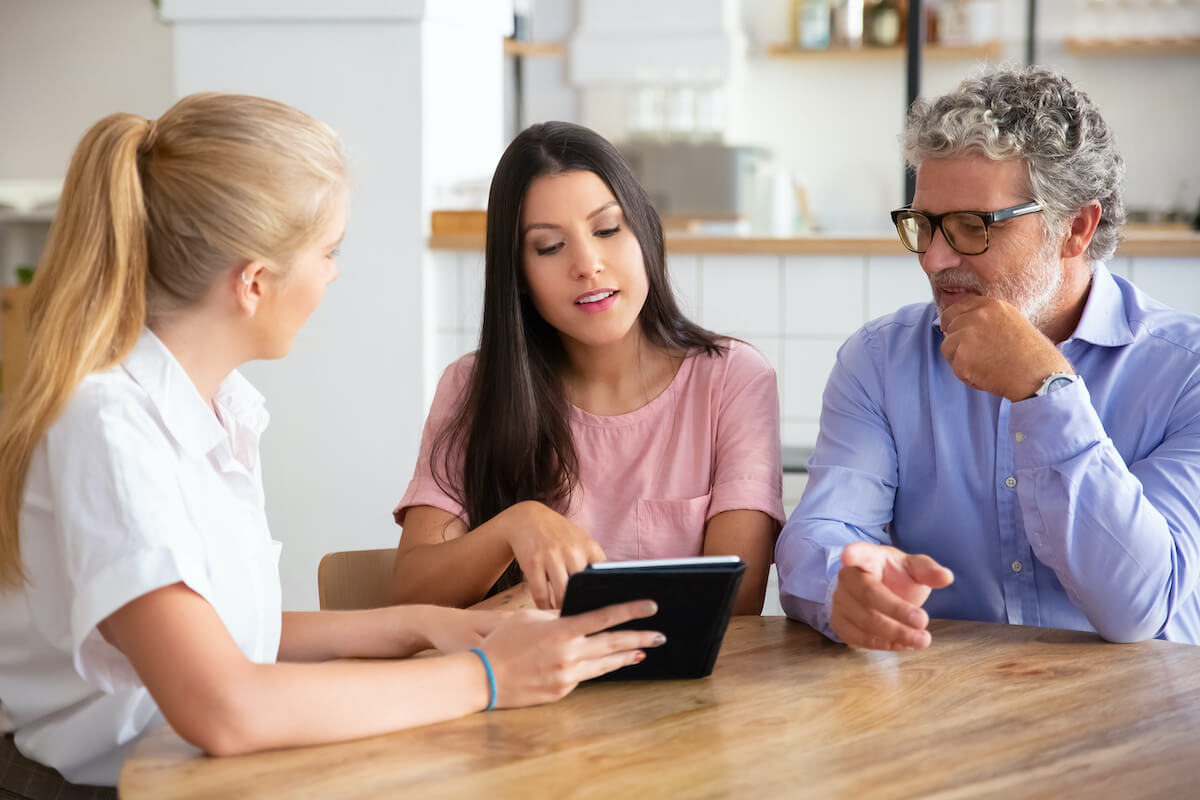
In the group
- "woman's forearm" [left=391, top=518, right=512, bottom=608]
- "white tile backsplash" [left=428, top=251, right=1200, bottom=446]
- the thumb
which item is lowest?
"woman's forearm" [left=391, top=518, right=512, bottom=608]

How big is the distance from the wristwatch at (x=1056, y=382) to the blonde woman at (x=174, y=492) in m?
0.56

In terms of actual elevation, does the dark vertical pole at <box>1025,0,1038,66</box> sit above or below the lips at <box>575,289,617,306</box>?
above

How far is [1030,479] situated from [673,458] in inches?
22.1

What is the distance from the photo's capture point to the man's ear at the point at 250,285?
1176mm

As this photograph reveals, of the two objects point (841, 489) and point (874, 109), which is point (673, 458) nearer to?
point (841, 489)

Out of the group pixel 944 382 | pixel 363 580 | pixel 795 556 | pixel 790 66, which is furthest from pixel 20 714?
pixel 790 66

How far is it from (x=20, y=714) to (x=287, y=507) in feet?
5.37

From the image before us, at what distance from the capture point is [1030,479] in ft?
4.55

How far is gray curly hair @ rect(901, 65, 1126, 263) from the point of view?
59.4 inches

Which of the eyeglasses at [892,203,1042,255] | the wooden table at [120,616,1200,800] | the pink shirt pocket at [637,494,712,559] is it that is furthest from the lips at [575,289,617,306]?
the wooden table at [120,616,1200,800]

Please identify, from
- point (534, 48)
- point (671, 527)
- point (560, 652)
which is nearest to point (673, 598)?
point (560, 652)

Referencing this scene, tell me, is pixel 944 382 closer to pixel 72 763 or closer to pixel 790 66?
pixel 72 763

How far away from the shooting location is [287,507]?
2.79 m

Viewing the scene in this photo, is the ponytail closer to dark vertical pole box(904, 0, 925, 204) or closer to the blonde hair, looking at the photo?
the blonde hair
